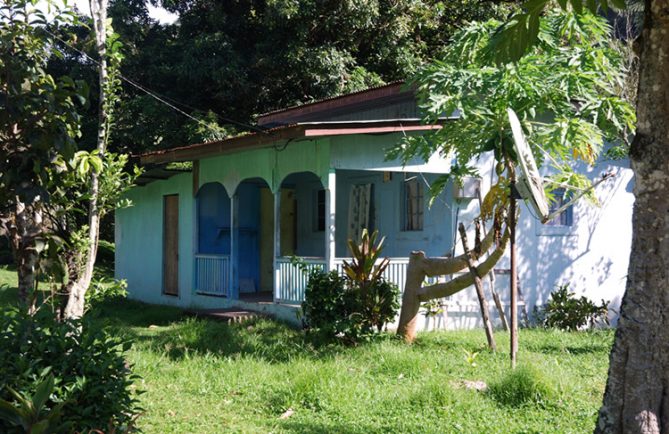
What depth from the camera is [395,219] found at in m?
13.5

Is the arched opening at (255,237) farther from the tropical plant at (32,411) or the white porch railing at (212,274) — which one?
the tropical plant at (32,411)

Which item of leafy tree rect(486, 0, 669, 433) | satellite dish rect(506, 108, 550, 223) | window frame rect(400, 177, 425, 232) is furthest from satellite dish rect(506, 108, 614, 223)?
window frame rect(400, 177, 425, 232)

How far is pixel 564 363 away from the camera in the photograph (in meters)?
8.84

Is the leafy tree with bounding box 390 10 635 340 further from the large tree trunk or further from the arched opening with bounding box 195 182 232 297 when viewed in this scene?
the arched opening with bounding box 195 182 232 297

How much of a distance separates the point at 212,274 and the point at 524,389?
8252 millimetres

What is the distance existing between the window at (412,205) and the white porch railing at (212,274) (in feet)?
10.8

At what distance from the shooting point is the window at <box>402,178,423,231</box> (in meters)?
13.1

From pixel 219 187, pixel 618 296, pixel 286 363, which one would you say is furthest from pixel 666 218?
pixel 219 187

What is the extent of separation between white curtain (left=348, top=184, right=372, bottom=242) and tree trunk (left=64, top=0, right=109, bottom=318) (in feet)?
25.9

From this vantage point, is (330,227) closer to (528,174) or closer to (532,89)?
(532,89)

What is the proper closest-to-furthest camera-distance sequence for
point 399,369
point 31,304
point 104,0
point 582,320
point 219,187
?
point 31,304
point 104,0
point 399,369
point 582,320
point 219,187

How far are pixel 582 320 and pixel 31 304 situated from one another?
30.4 ft

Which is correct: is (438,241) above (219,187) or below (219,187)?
below

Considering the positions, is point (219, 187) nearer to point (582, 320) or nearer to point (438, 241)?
point (438, 241)
